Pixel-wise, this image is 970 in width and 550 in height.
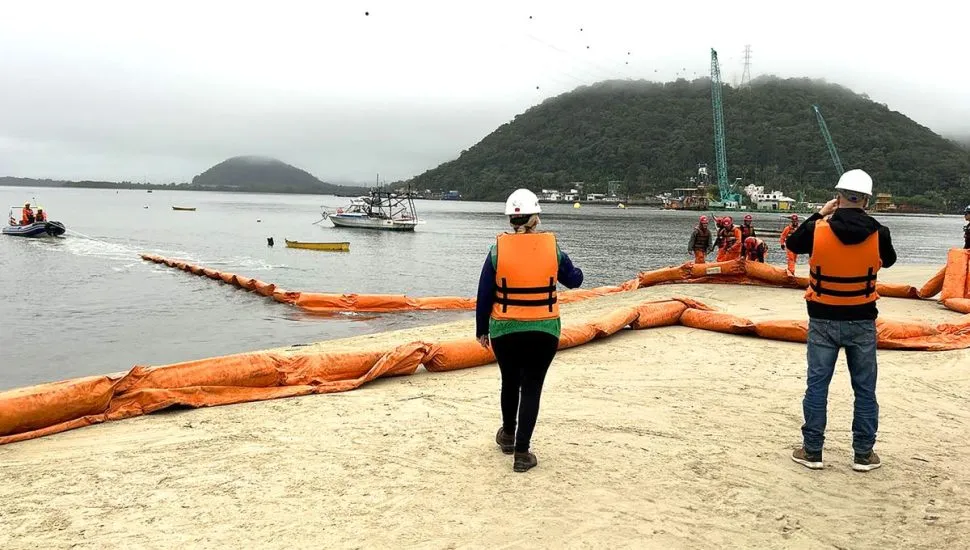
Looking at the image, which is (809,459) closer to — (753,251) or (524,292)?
(524,292)

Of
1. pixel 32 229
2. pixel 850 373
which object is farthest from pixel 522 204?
pixel 32 229

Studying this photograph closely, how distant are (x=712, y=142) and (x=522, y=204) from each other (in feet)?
520

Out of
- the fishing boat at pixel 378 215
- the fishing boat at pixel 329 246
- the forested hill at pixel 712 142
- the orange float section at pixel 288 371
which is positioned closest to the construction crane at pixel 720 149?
the forested hill at pixel 712 142

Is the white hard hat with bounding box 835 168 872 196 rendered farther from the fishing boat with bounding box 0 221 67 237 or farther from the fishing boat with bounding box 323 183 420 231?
the fishing boat with bounding box 323 183 420 231

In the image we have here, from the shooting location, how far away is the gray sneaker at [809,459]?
14.0ft

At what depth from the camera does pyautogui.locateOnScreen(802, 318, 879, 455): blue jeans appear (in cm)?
409

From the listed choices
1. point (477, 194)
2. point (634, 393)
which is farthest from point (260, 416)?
point (477, 194)

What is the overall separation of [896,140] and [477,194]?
327 ft

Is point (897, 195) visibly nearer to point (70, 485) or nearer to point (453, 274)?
point (453, 274)

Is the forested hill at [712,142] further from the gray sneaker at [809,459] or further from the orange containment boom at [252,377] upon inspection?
the gray sneaker at [809,459]

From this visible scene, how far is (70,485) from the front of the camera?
4062 millimetres

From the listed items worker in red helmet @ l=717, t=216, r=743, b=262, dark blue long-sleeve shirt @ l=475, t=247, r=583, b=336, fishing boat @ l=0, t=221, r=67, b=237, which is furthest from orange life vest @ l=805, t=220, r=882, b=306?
fishing boat @ l=0, t=221, r=67, b=237

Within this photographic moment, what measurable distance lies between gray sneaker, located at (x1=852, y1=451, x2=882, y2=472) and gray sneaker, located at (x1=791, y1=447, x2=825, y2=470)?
0.20 meters

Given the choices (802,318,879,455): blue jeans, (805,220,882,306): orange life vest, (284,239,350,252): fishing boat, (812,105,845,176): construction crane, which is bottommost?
(284,239,350,252): fishing boat
